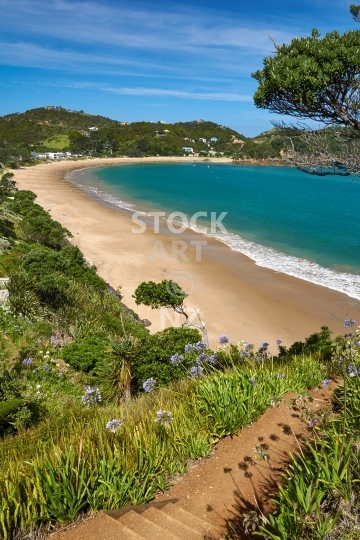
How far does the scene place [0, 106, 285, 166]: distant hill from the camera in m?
140

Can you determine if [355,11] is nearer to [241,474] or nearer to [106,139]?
[241,474]

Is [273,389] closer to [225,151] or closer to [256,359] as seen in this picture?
[256,359]

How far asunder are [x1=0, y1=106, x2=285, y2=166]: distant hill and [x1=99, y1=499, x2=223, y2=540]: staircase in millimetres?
123914

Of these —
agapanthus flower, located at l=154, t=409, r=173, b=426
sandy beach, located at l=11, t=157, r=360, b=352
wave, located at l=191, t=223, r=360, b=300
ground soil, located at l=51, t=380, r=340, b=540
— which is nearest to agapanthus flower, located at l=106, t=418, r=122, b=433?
agapanthus flower, located at l=154, t=409, r=173, b=426

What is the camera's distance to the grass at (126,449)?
3.35 metres

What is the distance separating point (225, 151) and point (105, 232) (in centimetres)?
15616

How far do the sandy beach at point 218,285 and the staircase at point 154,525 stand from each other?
1124cm

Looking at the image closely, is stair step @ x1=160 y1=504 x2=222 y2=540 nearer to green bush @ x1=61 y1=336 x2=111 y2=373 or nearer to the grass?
the grass

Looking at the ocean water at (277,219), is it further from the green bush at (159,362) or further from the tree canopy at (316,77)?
the green bush at (159,362)

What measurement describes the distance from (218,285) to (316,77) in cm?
1613

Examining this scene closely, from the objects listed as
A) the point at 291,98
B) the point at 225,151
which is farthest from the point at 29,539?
the point at 225,151

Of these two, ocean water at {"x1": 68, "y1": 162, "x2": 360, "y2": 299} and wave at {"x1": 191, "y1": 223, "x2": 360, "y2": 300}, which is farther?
ocean water at {"x1": 68, "y1": 162, "x2": 360, "y2": 299}

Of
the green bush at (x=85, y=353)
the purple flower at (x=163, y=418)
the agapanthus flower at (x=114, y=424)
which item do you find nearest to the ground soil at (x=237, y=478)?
the purple flower at (x=163, y=418)

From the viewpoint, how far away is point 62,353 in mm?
10789
